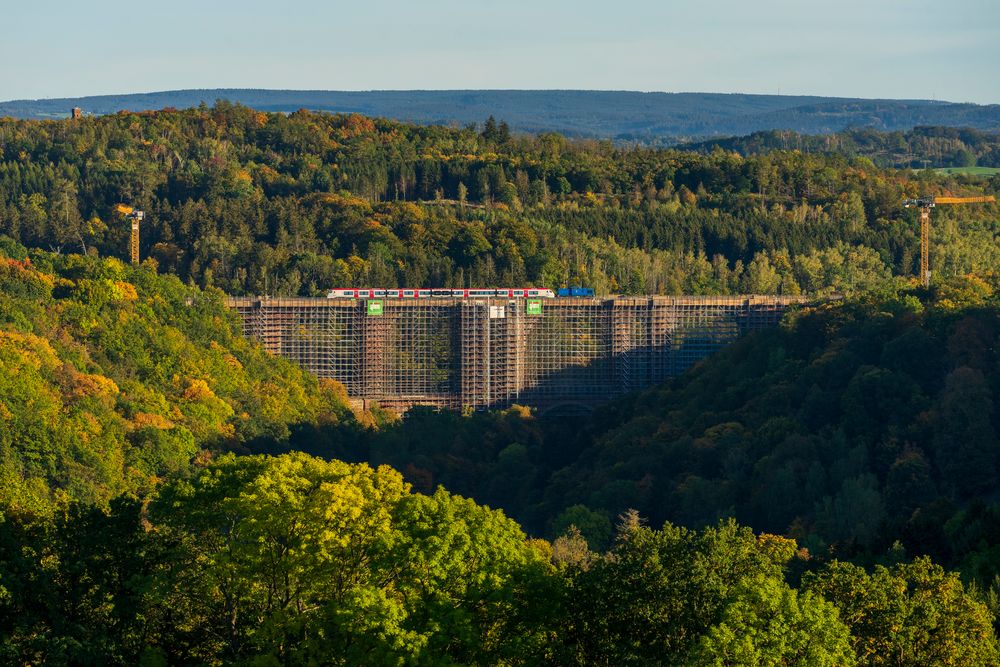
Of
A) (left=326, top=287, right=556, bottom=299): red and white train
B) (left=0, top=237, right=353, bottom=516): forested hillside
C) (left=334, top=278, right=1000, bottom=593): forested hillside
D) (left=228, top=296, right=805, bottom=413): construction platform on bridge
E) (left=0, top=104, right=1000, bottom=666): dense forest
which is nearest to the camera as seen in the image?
(left=0, top=104, right=1000, bottom=666): dense forest

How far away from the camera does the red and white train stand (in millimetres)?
173000

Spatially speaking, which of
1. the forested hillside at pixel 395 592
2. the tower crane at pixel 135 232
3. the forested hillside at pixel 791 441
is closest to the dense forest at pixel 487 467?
the forested hillside at pixel 395 592

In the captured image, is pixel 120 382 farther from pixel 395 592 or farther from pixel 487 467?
pixel 395 592

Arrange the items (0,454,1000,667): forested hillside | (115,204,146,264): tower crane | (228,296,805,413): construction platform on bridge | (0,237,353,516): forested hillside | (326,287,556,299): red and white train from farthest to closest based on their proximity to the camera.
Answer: (115,204,146,264): tower crane, (326,287,556,299): red and white train, (228,296,805,413): construction platform on bridge, (0,237,353,516): forested hillside, (0,454,1000,667): forested hillside

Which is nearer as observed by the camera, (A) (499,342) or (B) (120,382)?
(B) (120,382)

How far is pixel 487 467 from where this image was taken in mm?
150125

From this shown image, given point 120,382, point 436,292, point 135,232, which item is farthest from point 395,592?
point 135,232

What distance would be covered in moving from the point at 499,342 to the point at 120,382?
119 feet

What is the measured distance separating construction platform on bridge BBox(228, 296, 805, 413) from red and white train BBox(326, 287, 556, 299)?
0.94 m

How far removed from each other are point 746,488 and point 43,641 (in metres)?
63.8

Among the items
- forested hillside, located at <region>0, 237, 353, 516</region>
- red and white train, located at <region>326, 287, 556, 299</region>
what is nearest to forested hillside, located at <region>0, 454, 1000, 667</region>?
forested hillside, located at <region>0, 237, 353, 516</region>

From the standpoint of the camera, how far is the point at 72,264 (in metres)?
162

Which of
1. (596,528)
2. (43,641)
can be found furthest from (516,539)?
(596,528)

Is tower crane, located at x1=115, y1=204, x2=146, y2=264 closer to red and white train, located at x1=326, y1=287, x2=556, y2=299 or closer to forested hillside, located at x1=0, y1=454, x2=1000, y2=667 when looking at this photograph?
red and white train, located at x1=326, y1=287, x2=556, y2=299
